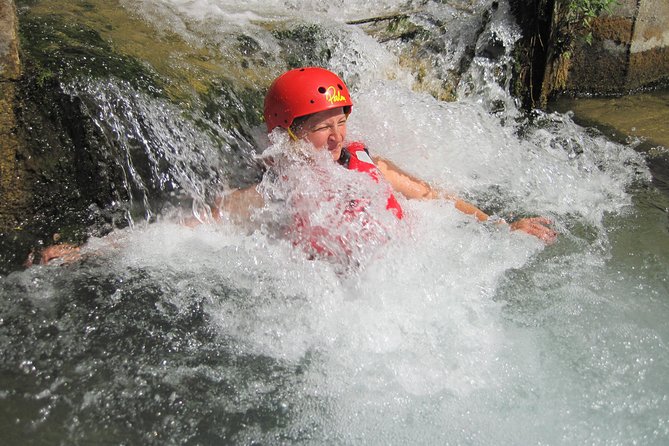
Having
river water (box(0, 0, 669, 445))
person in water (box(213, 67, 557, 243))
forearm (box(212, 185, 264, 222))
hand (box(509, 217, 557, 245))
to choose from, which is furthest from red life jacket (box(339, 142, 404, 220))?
hand (box(509, 217, 557, 245))

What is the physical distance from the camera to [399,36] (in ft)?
18.4

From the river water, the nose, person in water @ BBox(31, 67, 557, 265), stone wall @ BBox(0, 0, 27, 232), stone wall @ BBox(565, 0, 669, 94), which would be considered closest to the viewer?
the river water

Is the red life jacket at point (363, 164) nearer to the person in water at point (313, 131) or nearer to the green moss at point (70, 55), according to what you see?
the person in water at point (313, 131)

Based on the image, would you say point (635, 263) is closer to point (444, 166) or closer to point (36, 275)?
point (444, 166)

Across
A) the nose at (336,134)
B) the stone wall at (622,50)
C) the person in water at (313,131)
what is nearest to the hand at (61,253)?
the person in water at (313,131)

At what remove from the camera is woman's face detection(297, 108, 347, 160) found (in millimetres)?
3504

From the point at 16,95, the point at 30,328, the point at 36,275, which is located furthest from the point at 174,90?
the point at 30,328

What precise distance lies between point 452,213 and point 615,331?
4.08 feet

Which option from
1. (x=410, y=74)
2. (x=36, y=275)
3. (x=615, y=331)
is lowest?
(x=615, y=331)

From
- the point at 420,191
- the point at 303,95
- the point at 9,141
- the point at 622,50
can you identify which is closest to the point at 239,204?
the point at 303,95

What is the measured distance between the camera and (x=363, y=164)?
3.71 metres

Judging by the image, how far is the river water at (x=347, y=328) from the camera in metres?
2.47

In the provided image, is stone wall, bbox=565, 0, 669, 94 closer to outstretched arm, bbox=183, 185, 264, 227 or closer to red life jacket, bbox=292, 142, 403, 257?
red life jacket, bbox=292, 142, 403, 257

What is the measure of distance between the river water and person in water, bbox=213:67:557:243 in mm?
127
